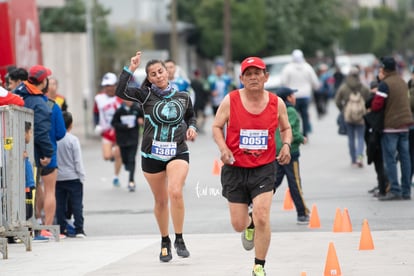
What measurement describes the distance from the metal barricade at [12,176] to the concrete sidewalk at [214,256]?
0.24m

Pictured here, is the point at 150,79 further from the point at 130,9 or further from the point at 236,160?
the point at 130,9

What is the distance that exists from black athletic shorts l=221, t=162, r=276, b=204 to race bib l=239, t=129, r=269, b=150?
0.21m

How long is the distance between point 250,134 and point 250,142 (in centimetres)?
6

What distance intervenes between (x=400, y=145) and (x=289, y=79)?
1059cm

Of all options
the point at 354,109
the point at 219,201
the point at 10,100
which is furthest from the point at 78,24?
the point at 10,100

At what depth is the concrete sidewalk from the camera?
10.4m

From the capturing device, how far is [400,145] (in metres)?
16.1

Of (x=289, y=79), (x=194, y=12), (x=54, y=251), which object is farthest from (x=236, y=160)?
(x=194, y=12)

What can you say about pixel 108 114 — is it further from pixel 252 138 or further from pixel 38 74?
pixel 252 138

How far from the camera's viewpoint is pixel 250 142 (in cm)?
970

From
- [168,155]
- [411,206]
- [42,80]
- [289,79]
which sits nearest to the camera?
[168,155]

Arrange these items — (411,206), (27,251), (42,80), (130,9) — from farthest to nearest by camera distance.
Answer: (130,9) → (411,206) → (42,80) → (27,251)

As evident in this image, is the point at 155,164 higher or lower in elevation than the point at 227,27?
higher

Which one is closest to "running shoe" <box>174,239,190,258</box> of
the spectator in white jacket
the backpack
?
the backpack
